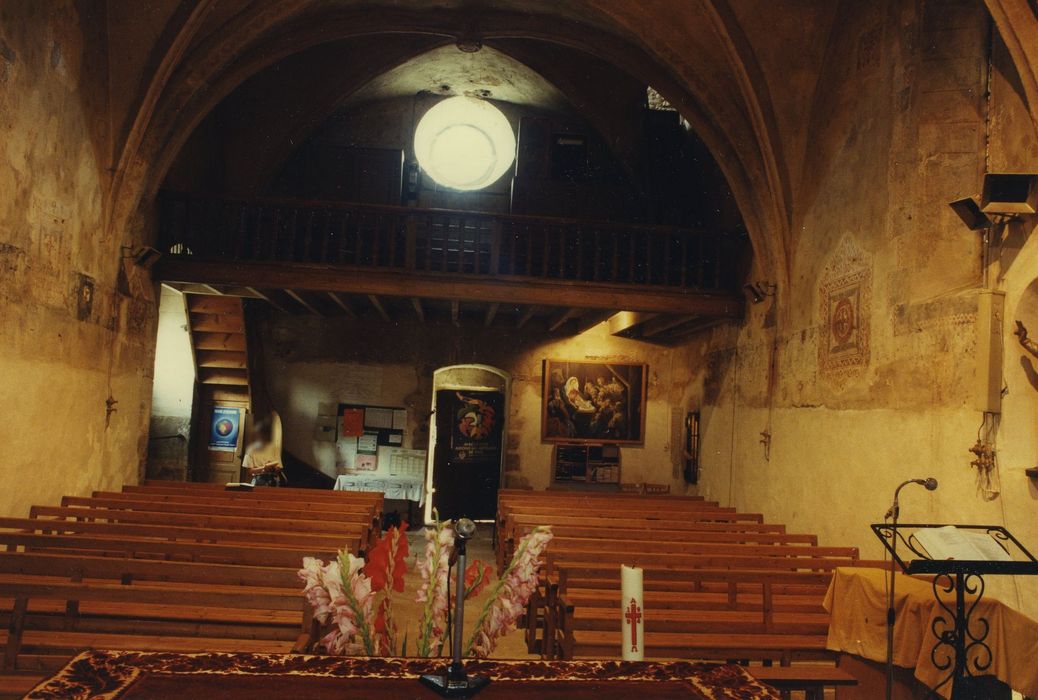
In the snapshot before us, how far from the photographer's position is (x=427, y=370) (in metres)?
13.5

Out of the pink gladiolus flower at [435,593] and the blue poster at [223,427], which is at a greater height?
the blue poster at [223,427]

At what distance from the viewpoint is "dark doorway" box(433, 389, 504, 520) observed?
1417 centimetres

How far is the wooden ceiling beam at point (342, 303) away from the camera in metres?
Result: 10.8

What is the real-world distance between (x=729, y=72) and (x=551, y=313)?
4486mm

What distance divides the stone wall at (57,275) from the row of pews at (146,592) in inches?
63.8

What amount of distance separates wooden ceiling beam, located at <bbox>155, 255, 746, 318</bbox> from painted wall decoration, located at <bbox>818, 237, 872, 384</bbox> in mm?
2260

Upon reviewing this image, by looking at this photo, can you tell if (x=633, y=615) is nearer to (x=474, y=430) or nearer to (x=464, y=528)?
(x=464, y=528)

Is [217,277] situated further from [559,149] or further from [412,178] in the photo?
[559,149]

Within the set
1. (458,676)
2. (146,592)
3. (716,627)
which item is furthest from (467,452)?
(458,676)

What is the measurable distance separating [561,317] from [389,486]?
12.8 ft

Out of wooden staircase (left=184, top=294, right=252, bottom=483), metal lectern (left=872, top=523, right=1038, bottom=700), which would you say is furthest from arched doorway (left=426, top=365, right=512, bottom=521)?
metal lectern (left=872, top=523, right=1038, bottom=700)

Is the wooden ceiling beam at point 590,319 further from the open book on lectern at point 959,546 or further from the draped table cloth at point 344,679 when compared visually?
the draped table cloth at point 344,679

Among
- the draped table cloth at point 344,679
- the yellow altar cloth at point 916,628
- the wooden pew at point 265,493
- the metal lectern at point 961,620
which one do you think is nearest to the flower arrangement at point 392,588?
the draped table cloth at point 344,679

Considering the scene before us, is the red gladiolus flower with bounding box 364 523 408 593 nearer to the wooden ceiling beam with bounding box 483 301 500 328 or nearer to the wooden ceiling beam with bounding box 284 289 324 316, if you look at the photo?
the wooden ceiling beam with bounding box 483 301 500 328
